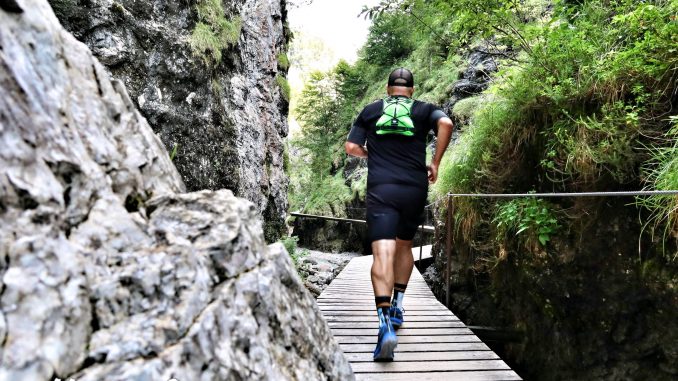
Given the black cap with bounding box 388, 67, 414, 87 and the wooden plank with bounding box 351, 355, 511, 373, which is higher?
the black cap with bounding box 388, 67, 414, 87

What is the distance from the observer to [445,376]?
2.61 m

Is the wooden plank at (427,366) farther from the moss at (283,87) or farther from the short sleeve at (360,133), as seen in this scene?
the moss at (283,87)

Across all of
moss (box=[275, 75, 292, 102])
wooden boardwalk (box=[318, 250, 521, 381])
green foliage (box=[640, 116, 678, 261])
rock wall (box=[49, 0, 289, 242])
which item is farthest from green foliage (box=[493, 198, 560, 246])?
moss (box=[275, 75, 292, 102])

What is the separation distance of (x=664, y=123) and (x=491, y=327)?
255 cm

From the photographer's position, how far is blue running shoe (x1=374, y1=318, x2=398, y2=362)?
2639 mm

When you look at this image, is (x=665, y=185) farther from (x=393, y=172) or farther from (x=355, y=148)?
(x=355, y=148)

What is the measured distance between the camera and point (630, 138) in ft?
10.3

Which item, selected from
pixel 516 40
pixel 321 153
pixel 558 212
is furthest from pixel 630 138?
pixel 321 153

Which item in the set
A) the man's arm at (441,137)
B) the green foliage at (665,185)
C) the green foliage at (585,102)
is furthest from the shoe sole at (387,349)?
the green foliage at (585,102)

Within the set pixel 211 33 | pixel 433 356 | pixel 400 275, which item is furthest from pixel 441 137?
pixel 211 33

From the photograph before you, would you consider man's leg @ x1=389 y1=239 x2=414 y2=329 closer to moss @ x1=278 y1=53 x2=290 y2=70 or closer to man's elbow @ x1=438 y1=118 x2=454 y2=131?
man's elbow @ x1=438 y1=118 x2=454 y2=131

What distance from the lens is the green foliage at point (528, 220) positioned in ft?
11.6

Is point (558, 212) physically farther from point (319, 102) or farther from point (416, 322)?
point (319, 102)

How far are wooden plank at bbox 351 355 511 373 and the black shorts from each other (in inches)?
34.1
